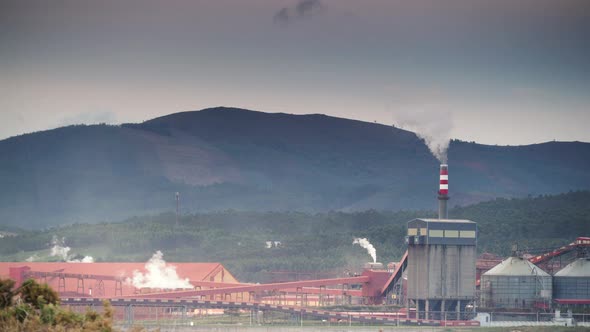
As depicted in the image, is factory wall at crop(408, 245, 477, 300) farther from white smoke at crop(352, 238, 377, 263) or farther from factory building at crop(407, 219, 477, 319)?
white smoke at crop(352, 238, 377, 263)

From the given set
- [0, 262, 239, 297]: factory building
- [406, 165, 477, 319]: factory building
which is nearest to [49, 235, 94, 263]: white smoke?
[0, 262, 239, 297]: factory building

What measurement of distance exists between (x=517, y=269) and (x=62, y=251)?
2601 inches

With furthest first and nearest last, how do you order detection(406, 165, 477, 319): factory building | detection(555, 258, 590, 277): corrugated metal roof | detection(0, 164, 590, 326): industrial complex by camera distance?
1. detection(555, 258, 590, 277): corrugated metal roof
2. detection(406, 165, 477, 319): factory building
3. detection(0, 164, 590, 326): industrial complex

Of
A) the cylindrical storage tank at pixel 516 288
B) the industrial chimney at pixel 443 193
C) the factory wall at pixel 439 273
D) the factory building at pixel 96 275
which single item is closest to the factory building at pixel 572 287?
the cylindrical storage tank at pixel 516 288

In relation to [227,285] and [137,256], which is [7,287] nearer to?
[227,285]

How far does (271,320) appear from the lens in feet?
351

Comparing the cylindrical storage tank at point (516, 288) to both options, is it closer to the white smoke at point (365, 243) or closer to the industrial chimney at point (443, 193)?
the industrial chimney at point (443, 193)

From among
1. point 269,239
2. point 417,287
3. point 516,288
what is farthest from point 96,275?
Answer: point 269,239

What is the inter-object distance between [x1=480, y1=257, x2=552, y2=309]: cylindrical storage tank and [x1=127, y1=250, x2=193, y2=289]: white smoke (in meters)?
26.4

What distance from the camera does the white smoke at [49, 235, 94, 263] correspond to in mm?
151175

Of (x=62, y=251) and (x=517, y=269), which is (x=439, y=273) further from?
(x=62, y=251)

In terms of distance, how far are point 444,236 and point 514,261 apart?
31.6ft

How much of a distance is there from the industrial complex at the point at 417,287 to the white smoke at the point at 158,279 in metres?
0.55

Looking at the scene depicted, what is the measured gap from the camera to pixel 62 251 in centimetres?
16162
